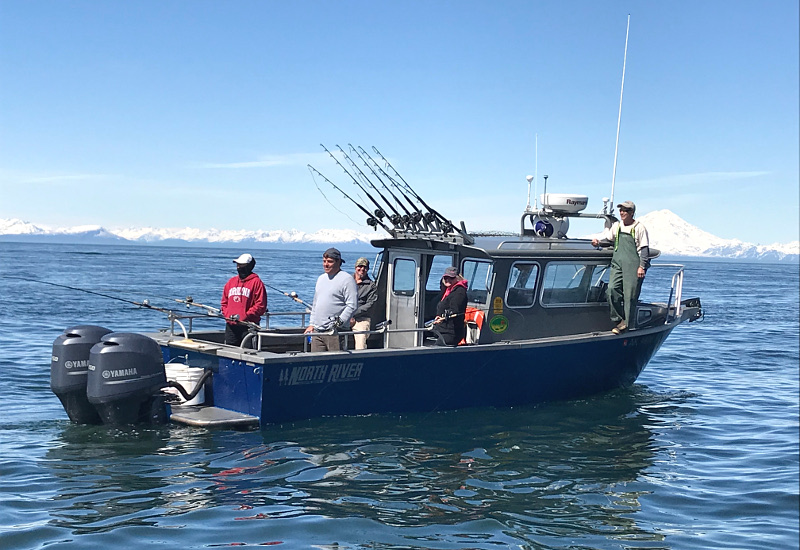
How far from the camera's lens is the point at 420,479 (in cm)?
875

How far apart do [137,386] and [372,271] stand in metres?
4.31

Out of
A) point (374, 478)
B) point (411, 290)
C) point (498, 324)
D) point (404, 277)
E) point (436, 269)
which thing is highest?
point (436, 269)

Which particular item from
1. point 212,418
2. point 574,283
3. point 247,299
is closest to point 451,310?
point 574,283

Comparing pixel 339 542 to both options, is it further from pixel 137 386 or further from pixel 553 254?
pixel 553 254

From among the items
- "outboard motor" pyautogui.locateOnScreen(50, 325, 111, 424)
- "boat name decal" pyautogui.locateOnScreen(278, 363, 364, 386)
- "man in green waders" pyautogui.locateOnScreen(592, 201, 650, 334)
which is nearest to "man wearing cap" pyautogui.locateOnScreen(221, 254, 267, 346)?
"boat name decal" pyautogui.locateOnScreen(278, 363, 364, 386)

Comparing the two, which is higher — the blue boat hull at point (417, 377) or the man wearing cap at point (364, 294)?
the man wearing cap at point (364, 294)

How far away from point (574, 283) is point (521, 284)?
1066 millimetres

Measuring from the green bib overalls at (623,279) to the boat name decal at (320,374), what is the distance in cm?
423

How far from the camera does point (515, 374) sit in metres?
11.4

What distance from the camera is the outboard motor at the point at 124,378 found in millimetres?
8930

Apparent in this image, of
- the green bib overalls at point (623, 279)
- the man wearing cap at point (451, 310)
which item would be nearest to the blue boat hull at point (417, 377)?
the man wearing cap at point (451, 310)

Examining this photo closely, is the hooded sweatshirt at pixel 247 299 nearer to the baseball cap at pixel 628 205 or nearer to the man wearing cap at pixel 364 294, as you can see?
the man wearing cap at pixel 364 294

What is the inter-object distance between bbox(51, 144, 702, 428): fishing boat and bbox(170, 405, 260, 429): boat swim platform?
0.05 feet

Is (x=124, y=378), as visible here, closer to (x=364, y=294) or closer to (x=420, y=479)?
(x=420, y=479)
